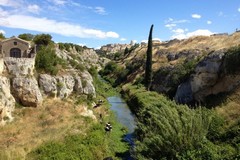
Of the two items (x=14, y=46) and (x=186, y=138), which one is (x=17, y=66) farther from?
(x=186, y=138)

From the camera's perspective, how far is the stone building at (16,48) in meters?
42.8

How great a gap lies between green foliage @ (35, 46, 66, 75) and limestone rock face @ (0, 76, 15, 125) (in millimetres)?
8700

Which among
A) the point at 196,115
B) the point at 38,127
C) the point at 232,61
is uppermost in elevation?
the point at 232,61

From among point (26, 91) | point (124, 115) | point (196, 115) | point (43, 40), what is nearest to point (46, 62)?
point (26, 91)

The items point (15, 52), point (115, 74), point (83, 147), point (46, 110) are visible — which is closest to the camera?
point (83, 147)

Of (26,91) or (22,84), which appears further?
(26,91)

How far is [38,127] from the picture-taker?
94.5 ft

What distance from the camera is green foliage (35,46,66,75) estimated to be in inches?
1623

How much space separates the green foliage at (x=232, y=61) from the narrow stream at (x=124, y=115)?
46.1 ft

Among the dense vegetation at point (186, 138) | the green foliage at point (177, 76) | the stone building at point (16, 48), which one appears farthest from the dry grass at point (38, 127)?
the green foliage at point (177, 76)

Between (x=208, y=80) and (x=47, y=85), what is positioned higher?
(x=208, y=80)

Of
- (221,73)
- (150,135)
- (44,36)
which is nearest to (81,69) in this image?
(44,36)

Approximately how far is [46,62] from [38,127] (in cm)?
1480

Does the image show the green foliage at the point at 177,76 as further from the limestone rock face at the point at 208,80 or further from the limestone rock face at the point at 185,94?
the limestone rock face at the point at 208,80
